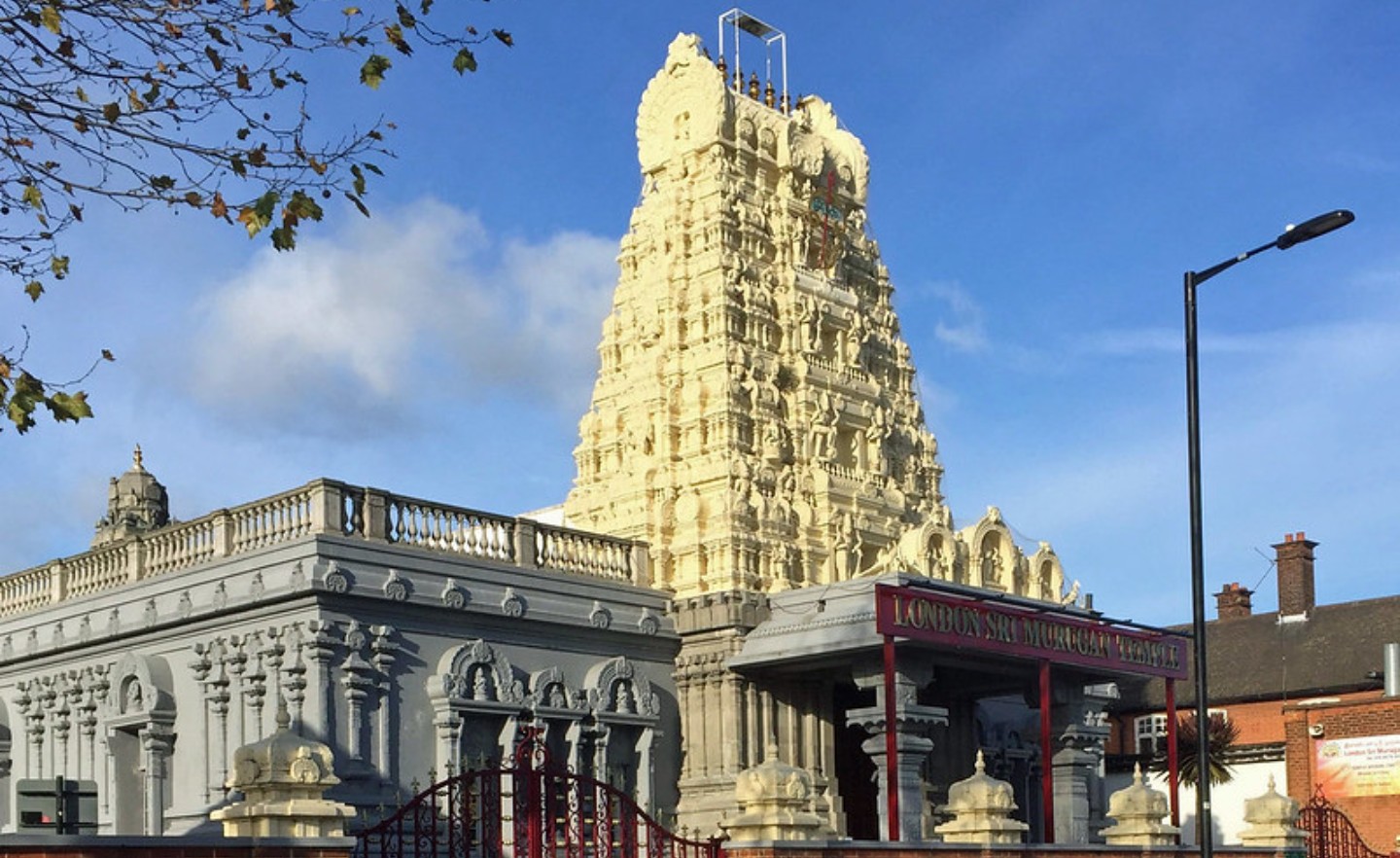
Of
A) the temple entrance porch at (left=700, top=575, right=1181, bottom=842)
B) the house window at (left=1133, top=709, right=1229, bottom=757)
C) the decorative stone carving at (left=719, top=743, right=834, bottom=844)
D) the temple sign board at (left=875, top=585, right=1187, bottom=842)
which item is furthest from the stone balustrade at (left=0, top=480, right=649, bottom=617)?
the house window at (left=1133, top=709, right=1229, bottom=757)

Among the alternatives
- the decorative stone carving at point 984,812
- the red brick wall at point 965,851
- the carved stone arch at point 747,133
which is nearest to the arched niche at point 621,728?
the decorative stone carving at point 984,812

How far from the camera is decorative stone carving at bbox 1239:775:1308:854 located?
1190 inches

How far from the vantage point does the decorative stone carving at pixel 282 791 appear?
1808 cm

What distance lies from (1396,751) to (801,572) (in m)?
11.4

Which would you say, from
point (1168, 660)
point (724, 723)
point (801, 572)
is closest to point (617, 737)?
point (724, 723)

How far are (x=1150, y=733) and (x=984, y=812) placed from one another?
2526 centimetres

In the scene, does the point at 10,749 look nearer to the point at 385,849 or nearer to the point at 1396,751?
the point at 385,849

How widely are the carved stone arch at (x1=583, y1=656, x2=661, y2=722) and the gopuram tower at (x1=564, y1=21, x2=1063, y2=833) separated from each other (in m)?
1.02

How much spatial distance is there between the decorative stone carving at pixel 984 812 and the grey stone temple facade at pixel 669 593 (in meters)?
3.55

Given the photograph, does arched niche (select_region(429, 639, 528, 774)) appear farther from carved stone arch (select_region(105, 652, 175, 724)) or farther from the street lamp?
the street lamp

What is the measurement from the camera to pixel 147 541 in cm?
3344

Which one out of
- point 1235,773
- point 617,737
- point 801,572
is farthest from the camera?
point 1235,773

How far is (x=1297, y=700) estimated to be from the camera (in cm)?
4631

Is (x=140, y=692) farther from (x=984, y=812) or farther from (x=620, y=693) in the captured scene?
(x=984, y=812)
